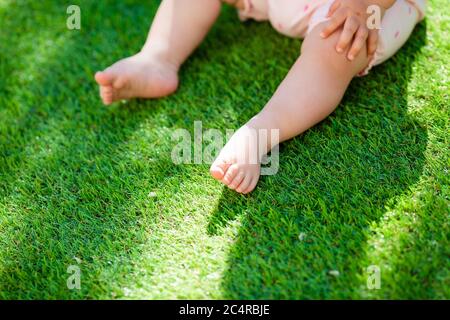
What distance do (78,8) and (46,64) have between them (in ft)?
1.02

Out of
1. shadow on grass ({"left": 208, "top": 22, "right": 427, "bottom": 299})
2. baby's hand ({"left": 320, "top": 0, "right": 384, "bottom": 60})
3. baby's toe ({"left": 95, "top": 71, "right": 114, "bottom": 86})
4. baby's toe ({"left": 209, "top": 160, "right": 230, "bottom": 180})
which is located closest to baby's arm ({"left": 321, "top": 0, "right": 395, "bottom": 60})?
baby's hand ({"left": 320, "top": 0, "right": 384, "bottom": 60})

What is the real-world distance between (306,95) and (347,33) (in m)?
0.20

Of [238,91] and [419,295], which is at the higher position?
[238,91]

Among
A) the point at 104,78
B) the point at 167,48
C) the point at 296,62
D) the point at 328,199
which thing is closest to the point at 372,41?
the point at 296,62

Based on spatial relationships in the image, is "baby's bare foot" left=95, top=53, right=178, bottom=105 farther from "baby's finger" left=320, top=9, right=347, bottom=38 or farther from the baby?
"baby's finger" left=320, top=9, right=347, bottom=38

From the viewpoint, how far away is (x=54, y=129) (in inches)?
78.3

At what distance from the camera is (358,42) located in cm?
170

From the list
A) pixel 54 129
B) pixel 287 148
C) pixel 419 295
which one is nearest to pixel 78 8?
pixel 54 129

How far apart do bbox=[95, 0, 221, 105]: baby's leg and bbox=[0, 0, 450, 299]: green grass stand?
0.18ft

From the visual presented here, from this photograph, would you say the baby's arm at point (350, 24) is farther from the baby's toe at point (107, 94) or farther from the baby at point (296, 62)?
the baby's toe at point (107, 94)

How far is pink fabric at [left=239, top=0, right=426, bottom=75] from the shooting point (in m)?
1.81

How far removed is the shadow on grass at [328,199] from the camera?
1.43 metres

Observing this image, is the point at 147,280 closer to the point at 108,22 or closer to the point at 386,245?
the point at 386,245

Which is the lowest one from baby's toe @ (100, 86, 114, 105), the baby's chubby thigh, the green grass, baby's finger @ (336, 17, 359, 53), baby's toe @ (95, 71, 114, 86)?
the green grass
